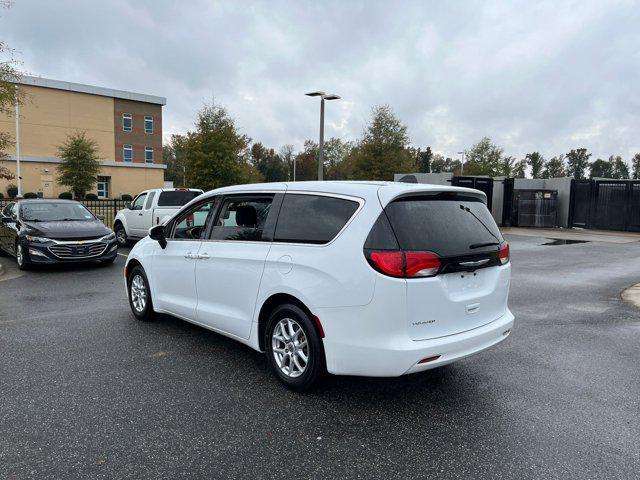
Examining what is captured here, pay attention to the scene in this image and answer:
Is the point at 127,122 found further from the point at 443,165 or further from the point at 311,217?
the point at 443,165

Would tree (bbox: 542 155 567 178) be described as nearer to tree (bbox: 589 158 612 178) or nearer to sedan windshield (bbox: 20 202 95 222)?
tree (bbox: 589 158 612 178)

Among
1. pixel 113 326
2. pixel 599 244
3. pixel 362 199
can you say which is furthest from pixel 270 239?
pixel 599 244

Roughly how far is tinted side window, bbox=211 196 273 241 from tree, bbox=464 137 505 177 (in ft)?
180

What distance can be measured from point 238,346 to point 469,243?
270 cm

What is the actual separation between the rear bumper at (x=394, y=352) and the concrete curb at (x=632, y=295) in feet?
18.2

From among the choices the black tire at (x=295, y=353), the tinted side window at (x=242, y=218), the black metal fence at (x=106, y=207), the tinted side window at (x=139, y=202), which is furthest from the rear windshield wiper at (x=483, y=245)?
the black metal fence at (x=106, y=207)

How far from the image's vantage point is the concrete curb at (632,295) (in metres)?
7.95

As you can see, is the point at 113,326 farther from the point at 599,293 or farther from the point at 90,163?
→ the point at 90,163

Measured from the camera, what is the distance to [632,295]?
8.52m

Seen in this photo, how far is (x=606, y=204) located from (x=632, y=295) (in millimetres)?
19228

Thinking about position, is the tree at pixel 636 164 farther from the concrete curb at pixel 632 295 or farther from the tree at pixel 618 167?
the concrete curb at pixel 632 295

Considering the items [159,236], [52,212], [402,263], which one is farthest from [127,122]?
[402,263]

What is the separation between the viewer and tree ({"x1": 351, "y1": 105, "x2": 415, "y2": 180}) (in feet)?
125

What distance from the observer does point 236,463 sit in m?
2.98
